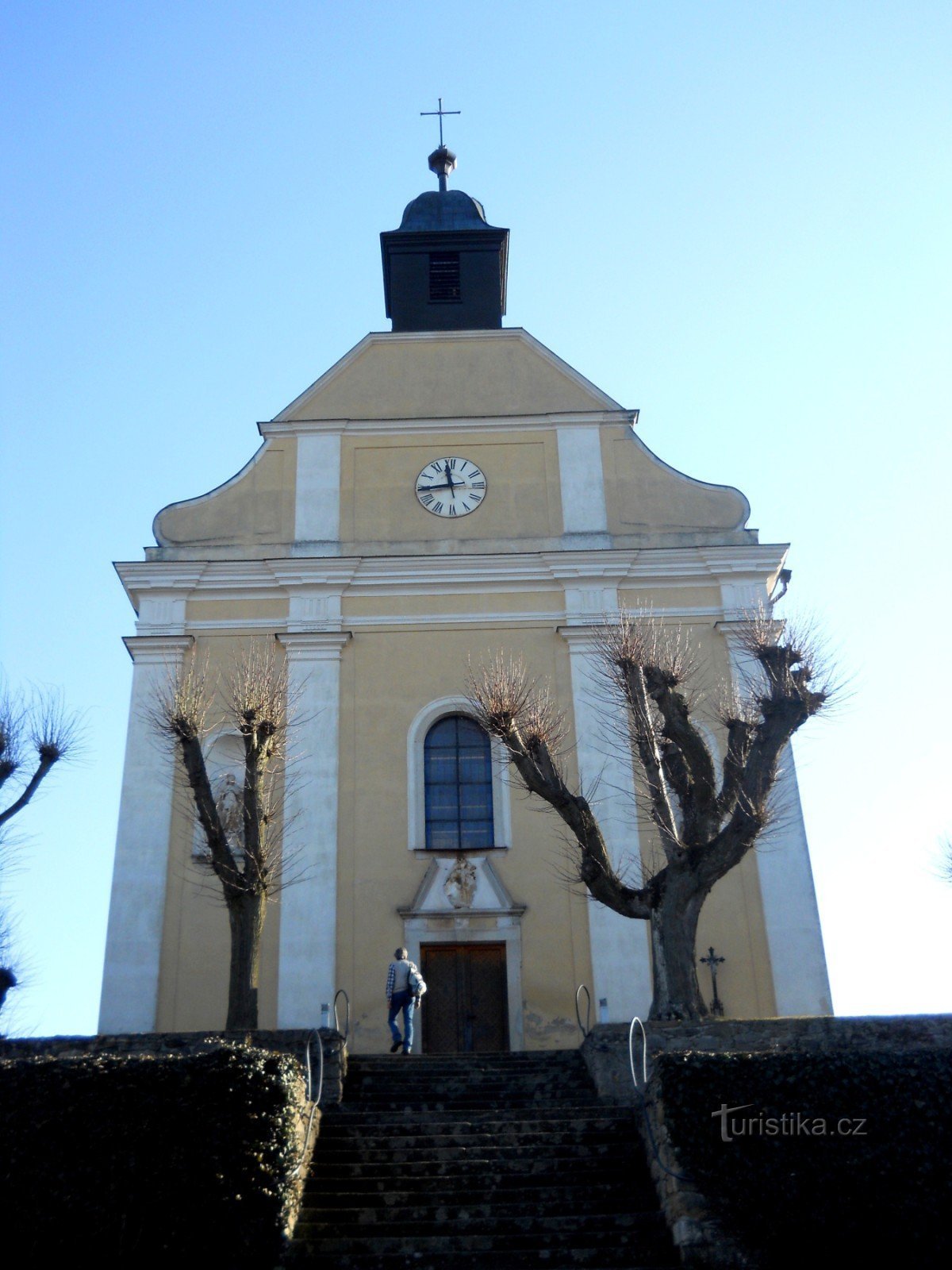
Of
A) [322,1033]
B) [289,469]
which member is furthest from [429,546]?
[322,1033]

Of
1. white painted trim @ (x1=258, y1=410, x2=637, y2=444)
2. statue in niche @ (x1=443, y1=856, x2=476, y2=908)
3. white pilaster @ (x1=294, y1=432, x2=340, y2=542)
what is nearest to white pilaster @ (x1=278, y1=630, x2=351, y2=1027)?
statue in niche @ (x1=443, y1=856, x2=476, y2=908)

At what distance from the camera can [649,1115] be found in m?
10.5

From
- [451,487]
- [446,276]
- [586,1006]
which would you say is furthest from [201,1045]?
[446,276]

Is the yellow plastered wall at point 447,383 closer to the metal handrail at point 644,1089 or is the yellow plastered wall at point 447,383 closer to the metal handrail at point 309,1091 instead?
the metal handrail at point 309,1091

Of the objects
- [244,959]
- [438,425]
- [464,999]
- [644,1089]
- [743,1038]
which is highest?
[438,425]

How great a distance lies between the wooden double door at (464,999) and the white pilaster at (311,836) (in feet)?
4.11

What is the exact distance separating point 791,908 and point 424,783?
16.5 feet

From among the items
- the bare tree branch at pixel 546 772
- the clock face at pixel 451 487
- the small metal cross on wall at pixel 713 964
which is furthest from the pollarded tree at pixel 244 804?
the small metal cross on wall at pixel 713 964

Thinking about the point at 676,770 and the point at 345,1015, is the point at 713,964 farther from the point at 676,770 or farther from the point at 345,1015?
the point at 345,1015

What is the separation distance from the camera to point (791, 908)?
17375mm

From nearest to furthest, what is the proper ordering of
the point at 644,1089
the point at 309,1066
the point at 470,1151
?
the point at 470,1151 < the point at 644,1089 < the point at 309,1066

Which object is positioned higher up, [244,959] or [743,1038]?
[244,959]

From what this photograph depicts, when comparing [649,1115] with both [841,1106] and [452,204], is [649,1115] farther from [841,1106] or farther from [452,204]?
[452,204]

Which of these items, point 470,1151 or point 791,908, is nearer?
point 470,1151
